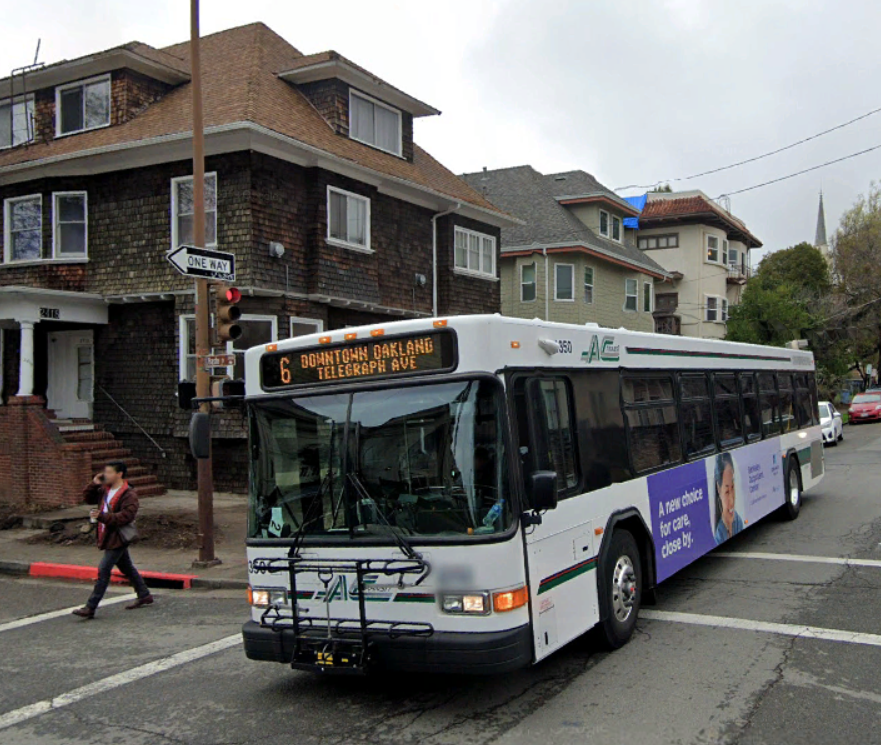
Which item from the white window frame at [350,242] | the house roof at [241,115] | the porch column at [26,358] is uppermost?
the house roof at [241,115]

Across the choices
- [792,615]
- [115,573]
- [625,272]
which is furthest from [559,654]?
[625,272]

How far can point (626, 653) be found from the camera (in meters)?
6.55

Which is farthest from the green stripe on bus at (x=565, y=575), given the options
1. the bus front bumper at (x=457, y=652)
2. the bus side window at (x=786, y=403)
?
the bus side window at (x=786, y=403)

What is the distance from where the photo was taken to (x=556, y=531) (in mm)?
5871

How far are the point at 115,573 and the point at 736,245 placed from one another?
147 ft

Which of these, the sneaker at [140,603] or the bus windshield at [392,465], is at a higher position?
the bus windshield at [392,465]

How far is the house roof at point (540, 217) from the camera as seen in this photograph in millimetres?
30594

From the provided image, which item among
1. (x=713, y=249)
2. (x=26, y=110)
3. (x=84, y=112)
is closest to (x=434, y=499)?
(x=84, y=112)

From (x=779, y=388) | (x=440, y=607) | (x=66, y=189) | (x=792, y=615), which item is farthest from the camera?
(x=66, y=189)

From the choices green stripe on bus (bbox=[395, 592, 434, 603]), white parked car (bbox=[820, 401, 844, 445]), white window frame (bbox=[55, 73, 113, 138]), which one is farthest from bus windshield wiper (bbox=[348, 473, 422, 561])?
white parked car (bbox=[820, 401, 844, 445])

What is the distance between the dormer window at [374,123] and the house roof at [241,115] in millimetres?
297

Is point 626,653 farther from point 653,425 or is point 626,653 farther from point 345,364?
point 345,364

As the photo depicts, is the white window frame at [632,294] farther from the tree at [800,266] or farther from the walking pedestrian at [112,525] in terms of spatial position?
the walking pedestrian at [112,525]

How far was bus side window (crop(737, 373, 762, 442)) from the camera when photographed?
10.8m
